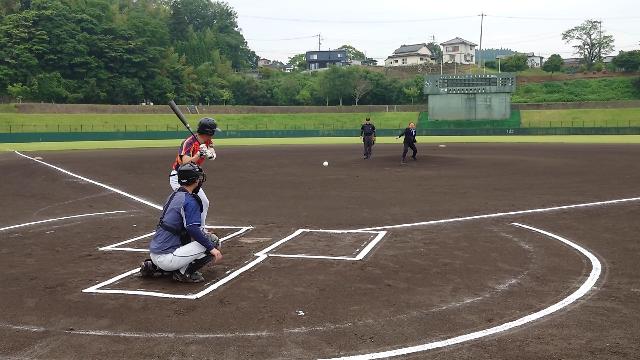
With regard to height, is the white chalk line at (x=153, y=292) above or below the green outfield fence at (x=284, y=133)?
below

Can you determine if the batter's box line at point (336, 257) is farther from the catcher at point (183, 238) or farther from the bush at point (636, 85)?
the bush at point (636, 85)

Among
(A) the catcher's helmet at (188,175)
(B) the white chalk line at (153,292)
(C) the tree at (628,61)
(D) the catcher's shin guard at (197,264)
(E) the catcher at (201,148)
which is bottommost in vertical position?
(B) the white chalk line at (153,292)

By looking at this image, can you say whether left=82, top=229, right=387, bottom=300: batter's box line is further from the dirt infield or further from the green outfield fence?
the green outfield fence

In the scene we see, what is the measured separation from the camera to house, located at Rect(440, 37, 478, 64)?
148625 mm

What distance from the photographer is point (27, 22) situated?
82250 mm

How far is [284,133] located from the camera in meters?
64.1

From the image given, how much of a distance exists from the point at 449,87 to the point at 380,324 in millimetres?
65978

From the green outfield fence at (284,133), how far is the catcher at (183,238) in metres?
52.0

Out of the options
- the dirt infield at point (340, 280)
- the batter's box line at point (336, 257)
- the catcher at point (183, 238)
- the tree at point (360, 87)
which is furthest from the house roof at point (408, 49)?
the catcher at point (183, 238)

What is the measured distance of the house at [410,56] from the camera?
139375 mm

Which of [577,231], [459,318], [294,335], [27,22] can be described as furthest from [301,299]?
[27,22]

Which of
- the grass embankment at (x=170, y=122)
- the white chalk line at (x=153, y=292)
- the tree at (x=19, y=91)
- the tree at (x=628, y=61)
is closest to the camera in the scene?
the white chalk line at (x=153, y=292)

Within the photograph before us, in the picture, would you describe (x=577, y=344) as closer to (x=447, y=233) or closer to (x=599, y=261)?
(x=599, y=261)

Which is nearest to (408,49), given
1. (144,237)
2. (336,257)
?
(144,237)
